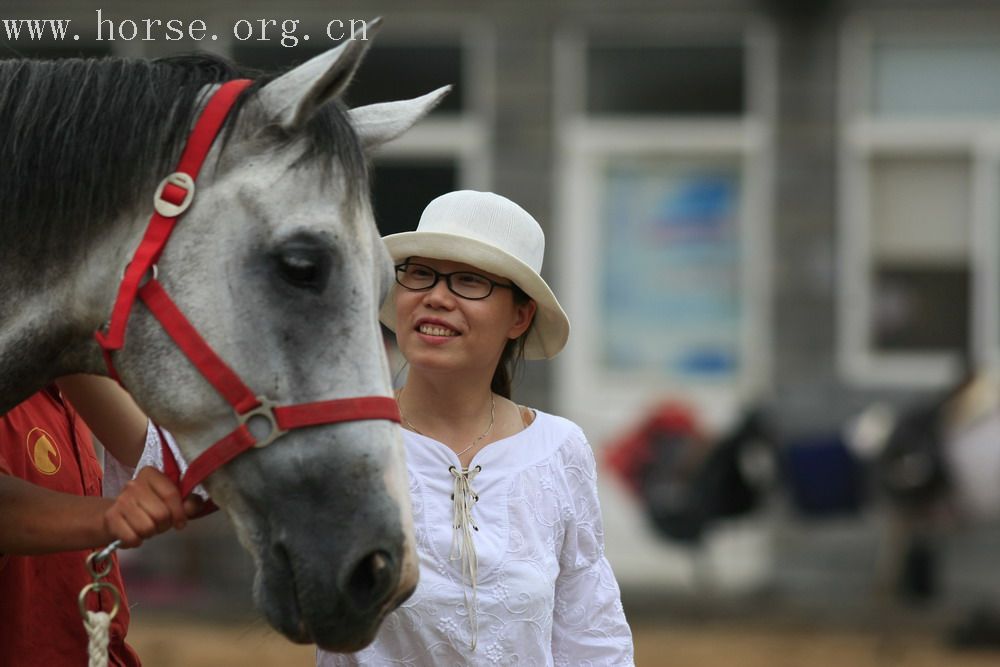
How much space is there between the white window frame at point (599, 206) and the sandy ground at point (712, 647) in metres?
1.40

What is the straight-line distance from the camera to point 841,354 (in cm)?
921

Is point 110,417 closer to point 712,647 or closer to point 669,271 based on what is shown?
point 712,647

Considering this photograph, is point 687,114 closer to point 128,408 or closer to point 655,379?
point 655,379

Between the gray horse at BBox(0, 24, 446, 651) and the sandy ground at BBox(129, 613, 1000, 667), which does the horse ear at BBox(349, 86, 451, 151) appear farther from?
the sandy ground at BBox(129, 613, 1000, 667)

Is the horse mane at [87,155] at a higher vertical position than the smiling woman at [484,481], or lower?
higher

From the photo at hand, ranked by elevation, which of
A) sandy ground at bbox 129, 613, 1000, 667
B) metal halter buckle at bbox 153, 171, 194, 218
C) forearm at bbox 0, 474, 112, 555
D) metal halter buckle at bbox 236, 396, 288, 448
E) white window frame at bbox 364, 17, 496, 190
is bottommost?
sandy ground at bbox 129, 613, 1000, 667

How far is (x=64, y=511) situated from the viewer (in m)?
2.14

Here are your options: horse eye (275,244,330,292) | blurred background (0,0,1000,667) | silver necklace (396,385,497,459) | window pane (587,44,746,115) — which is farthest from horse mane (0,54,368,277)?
window pane (587,44,746,115)

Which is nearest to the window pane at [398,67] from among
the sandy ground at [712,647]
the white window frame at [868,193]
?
the white window frame at [868,193]

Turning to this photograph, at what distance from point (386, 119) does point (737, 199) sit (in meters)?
7.28

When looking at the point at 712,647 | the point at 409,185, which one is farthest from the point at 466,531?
the point at 409,185

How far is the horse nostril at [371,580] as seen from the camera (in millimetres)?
2008

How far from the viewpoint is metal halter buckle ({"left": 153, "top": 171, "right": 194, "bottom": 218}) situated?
2055mm

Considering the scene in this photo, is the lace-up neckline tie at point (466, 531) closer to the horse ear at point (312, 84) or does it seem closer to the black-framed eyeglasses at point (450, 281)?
the black-framed eyeglasses at point (450, 281)
